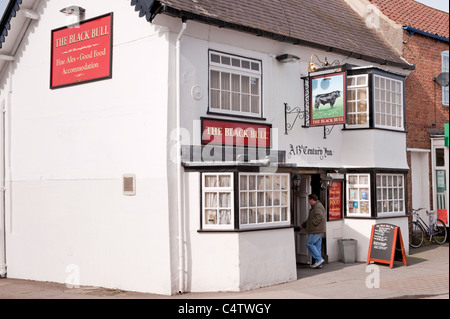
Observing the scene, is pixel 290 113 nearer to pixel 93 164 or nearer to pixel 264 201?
pixel 264 201

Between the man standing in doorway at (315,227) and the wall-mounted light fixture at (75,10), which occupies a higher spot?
the wall-mounted light fixture at (75,10)

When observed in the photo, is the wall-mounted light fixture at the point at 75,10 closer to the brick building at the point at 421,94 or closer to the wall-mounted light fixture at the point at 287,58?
the wall-mounted light fixture at the point at 287,58

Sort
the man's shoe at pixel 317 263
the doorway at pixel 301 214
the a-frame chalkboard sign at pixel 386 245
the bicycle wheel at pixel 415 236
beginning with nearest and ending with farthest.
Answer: the a-frame chalkboard sign at pixel 386 245 < the man's shoe at pixel 317 263 < the doorway at pixel 301 214 < the bicycle wheel at pixel 415 236

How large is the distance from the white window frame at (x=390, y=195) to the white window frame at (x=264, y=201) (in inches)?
146

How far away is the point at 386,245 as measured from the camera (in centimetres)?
1338

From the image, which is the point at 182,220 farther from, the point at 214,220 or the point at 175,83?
the point at 175,83

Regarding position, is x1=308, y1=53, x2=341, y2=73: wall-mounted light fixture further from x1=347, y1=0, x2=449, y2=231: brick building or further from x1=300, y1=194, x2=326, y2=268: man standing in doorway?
x1=347, y1=0, x2=449, y2=231: brick building

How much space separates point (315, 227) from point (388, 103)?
4293 mm

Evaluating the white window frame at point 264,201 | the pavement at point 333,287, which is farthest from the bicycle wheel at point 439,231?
the white window frame at point 264,201

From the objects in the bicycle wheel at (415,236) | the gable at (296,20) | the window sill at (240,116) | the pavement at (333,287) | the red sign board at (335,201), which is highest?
the gable at (296,20)

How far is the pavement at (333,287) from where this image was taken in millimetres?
10273

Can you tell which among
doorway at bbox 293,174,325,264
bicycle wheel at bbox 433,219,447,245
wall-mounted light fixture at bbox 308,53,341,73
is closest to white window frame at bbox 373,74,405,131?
wall-mounted light fixture at bbox 308,53,341,73

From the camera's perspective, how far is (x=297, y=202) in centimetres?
1453

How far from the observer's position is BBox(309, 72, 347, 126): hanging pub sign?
42.3 feet
